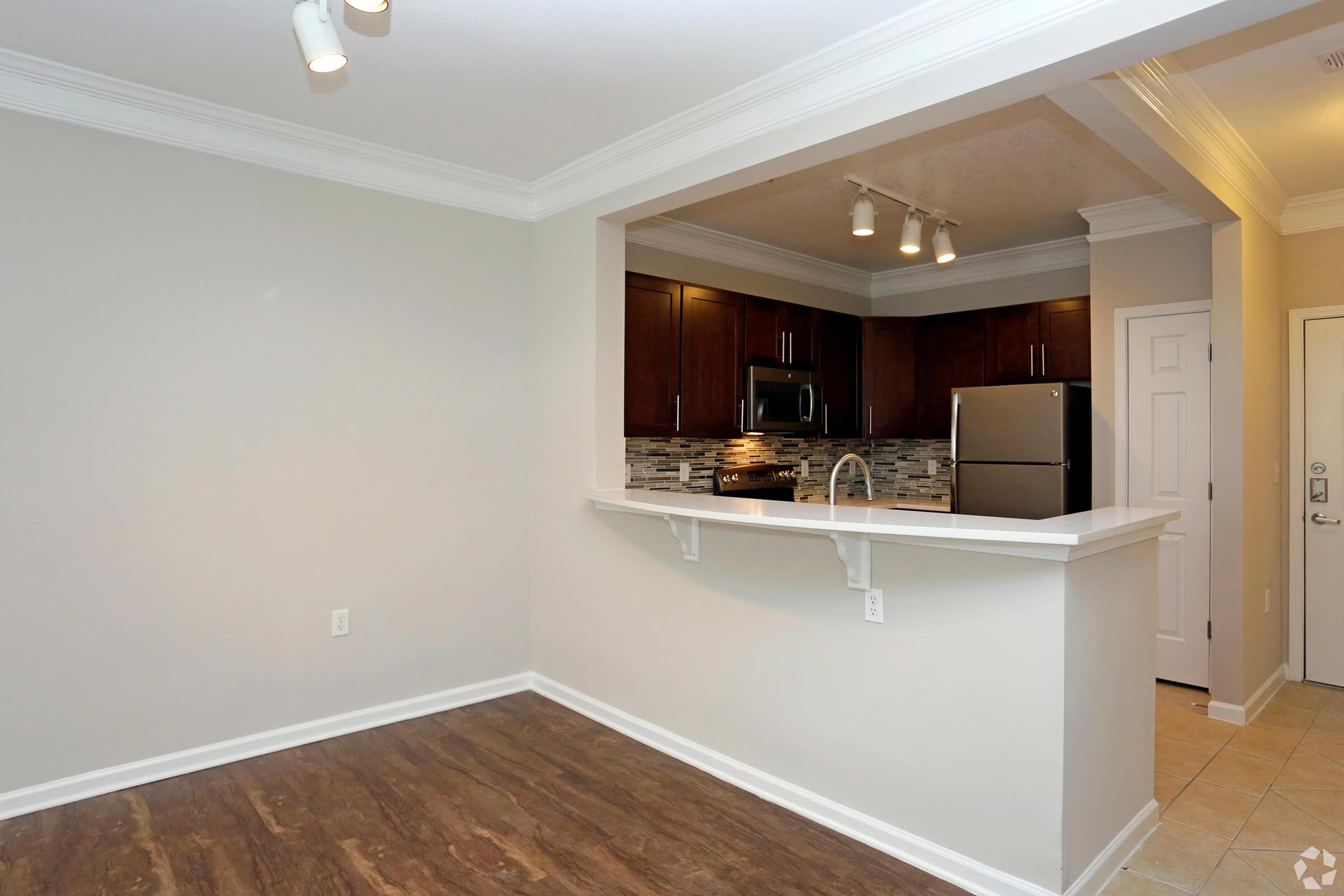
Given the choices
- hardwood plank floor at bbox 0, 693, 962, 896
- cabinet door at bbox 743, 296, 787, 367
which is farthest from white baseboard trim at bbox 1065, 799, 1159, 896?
cabinet door at bbox 743, 296, 787, 367

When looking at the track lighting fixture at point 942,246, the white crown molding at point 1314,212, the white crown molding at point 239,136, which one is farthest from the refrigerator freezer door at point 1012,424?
the white crown molding at point 239,136

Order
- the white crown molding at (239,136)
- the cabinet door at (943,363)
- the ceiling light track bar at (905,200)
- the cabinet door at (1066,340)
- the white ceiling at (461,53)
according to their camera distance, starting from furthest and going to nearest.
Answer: the cabinet door at (943,363) → the cabinet door at (1066,340) → the ceiling light track bar at (905,200) → the white crown molding at (239,136) → the white ceiling at (461,53)

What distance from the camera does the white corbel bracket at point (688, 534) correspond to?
10.3 feet

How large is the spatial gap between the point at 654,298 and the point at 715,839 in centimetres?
266

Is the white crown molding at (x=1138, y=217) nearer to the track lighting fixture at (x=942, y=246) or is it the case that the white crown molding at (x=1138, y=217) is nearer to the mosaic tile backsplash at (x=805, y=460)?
the track lighting fixture at (x=942, y=246)

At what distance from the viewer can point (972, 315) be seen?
5.14m

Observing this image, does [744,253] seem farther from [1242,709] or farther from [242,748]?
[242,748]

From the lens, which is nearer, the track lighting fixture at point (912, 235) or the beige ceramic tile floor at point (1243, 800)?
the beige ceramic tile floor at point (1243, 800)

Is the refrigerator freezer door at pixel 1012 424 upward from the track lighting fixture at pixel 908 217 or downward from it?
downward

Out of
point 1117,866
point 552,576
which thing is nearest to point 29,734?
point 552,576

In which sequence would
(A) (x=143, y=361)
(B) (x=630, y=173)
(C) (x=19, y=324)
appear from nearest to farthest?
(C) (x=19, y=324), (A) (x=143, y=361), (B) (x=630, y=173)

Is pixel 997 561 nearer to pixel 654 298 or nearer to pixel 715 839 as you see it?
pixel 715 839

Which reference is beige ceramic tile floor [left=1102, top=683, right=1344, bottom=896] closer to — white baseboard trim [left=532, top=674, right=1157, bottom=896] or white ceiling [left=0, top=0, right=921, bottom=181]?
white baseboard trim [left=532, top=674, right=1157, bottom=896]

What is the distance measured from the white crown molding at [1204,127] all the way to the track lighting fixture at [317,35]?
220 cm
